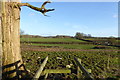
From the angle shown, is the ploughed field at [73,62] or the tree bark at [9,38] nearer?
the tree bark at [9,38]

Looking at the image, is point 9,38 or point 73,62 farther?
point 73,62

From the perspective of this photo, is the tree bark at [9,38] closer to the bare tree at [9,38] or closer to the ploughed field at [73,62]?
the bare tree at [9,38]

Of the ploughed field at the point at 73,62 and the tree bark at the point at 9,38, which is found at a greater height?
the tree bark at the point at 9,38

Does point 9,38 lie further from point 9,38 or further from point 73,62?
point 73,62

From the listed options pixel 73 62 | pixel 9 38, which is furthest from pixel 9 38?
pixel 73 62

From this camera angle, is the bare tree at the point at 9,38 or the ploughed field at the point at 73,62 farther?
the ploughed field at the point at 73,62

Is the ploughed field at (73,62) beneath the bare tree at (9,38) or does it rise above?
beneath

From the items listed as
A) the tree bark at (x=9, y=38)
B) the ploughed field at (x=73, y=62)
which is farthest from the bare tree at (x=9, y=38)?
the ploughed field at (x=73, y=62)

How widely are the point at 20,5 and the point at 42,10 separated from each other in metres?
0.71

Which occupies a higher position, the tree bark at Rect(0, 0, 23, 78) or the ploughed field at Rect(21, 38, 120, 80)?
the tree bark at Rect(0, 0, 23, 78)

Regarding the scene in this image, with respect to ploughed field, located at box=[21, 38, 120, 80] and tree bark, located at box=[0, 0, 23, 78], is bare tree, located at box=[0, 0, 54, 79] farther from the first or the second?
ploughed field, located at box=[21, 38, 120, 80]

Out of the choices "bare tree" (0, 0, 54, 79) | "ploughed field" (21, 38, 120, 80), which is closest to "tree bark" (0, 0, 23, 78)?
"bare tree" (0, 0, 54, 79)

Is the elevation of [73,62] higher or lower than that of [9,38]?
lower

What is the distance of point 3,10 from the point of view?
3.94m
